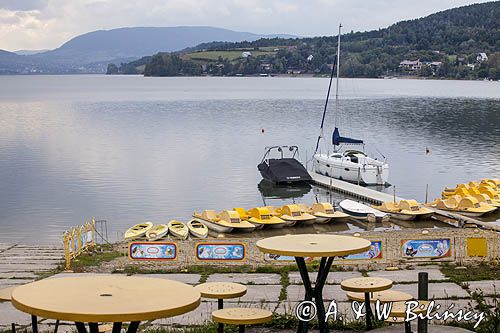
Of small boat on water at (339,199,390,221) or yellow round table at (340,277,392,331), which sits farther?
small boat on water at (339,199,390,221)

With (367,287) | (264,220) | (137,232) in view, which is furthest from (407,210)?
(367,287)

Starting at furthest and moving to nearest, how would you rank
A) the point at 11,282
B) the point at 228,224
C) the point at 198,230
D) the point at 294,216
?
the point at 294,216 < the point at 228,224 < the point at 198,230 < the point at 11,282

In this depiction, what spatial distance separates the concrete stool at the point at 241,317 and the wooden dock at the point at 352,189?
29.9 m

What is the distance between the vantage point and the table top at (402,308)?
10.4 metres

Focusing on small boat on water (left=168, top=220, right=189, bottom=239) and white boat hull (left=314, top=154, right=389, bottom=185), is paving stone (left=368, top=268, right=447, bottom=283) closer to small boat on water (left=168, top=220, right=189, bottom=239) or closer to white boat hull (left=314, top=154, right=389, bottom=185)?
small boat on water (left=168, top=220, right=189, bottom=239)

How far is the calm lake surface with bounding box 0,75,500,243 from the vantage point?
43406 millimetres

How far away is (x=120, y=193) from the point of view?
47.8 meters

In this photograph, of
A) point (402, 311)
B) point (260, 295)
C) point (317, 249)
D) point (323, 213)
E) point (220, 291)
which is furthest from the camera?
point (323, 213)

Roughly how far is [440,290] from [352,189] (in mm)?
29269

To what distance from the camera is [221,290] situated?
454 inches

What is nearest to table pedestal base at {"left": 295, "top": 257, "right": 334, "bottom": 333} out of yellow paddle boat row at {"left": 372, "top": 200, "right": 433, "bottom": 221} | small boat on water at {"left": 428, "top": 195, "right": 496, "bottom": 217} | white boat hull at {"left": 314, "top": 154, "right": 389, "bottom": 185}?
yellow paddle boat row at {"left": 372, "top": 200, "right": 433, "bottom": 221}

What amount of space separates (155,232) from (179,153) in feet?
133

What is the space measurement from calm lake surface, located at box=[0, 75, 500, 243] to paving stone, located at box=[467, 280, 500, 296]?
61.0 ft

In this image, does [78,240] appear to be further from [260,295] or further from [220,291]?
[220,291]
